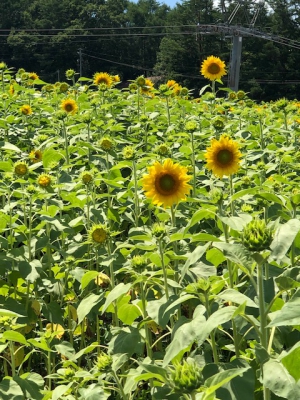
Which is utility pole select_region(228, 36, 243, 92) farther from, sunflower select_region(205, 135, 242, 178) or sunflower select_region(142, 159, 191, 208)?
sunflower select_region(142, 159, 191, 208)

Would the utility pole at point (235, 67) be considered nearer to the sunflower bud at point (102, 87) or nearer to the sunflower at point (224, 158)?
Result: the sunflower bud at point (102, 87)

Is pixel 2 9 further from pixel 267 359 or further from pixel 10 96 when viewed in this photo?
pixel 267 359

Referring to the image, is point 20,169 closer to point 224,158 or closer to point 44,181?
point 44,181

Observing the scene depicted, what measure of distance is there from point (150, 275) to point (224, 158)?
61cm

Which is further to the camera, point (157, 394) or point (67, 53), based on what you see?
point (67, 53)

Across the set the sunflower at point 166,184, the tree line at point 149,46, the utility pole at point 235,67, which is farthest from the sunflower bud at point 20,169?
the tree line at point 149,46

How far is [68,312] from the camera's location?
243cm

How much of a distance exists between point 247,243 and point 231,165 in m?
1.12

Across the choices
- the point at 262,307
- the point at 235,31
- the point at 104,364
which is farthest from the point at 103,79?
the point at 235,31

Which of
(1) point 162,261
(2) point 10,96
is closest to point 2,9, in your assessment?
(2) point 10,96

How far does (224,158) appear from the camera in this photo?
2303 millimetres

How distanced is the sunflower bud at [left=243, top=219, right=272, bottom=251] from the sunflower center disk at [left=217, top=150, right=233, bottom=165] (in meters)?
1.11

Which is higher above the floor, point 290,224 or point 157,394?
point 290,224

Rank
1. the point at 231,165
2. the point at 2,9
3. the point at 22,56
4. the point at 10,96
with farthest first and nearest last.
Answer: the point at 2,9 < the point at 22,56 < the point at 10,96 < the point at 231,165
